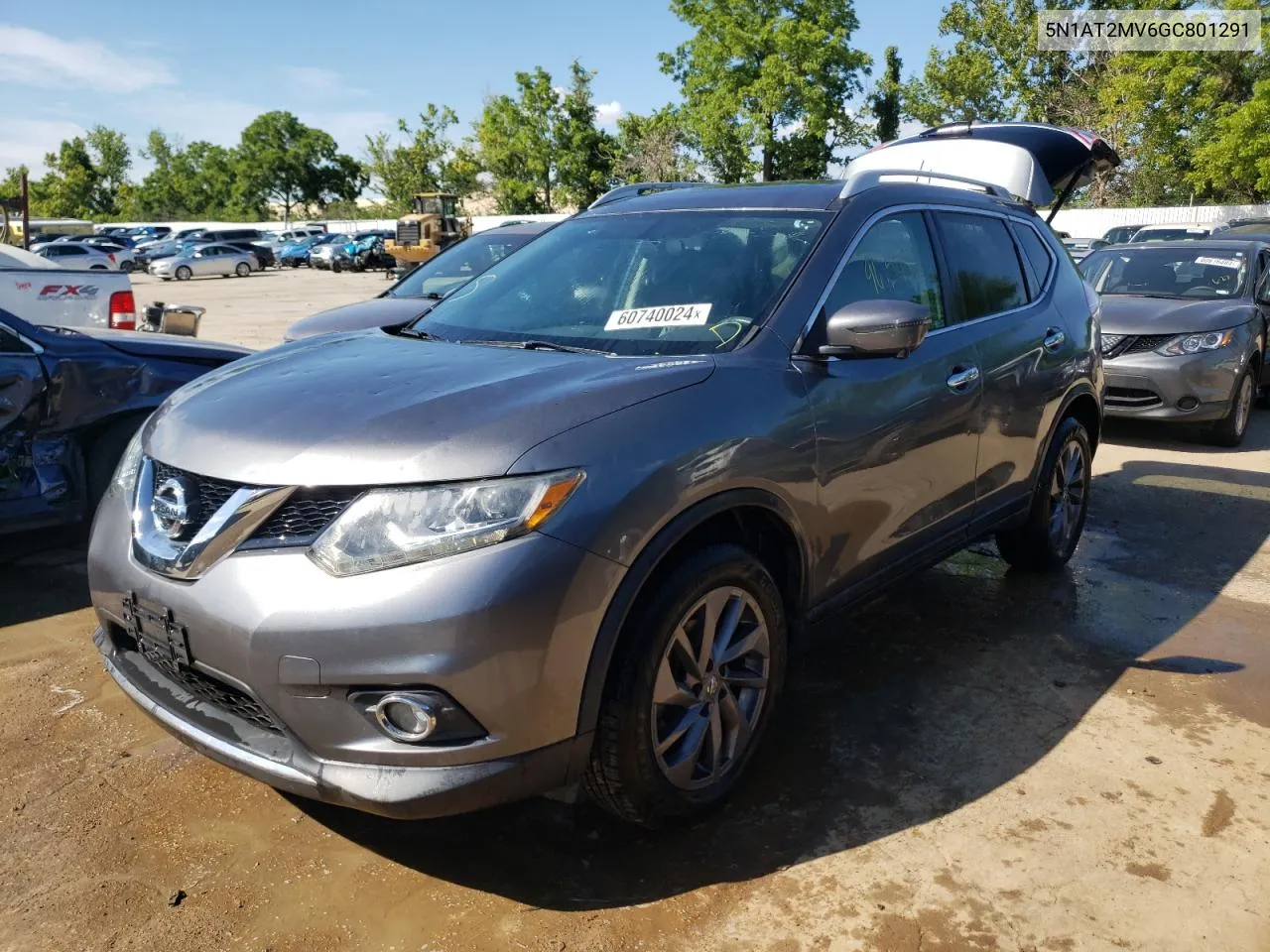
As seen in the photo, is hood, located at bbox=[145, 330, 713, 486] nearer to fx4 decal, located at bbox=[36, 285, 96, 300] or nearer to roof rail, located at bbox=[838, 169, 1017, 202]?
roof rail, located at bbox=[838, 169, 1017, 202]

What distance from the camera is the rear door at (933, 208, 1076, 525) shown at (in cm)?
386

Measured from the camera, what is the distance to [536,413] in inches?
93.3

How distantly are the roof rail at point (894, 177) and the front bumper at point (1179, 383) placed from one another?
4.00 meters

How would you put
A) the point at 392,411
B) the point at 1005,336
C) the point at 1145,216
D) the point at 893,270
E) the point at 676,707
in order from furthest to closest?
the point at 1145,216 < the point at 1005,336 < the point at 893,270 < the point at 676,707 < the point at 392,411

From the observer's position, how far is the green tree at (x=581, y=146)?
5750cm

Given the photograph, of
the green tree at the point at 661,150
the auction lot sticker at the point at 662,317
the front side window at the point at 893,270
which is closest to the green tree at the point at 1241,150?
the green tree at the point at 661,150

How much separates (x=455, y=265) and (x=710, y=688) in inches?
248

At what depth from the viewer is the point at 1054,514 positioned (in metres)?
4.77

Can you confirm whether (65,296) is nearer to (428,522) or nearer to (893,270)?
(893,270)

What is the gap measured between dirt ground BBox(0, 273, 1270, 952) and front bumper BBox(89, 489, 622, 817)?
408 millimetres

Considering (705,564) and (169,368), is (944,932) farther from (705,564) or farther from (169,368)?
(169,368)

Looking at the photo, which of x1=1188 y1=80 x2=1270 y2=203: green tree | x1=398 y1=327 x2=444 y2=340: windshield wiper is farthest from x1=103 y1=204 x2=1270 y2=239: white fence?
x1=398 y1=327 x2=444 y2=340: windshield wiper

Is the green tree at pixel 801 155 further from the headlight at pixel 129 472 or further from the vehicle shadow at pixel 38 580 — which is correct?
the headlight at pixel 129 472

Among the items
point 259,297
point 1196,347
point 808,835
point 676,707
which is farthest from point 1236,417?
point 259,297
